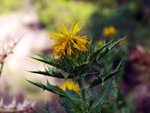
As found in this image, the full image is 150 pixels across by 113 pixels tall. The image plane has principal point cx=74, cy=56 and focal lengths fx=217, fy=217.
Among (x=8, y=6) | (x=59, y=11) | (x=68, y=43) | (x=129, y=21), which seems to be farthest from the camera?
(x=8, y=6)

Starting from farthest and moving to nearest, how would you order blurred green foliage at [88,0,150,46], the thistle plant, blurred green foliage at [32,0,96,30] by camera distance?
blurred green foliage at [32,0,96,30] < blurred green foliage at [88,0,150,46] < the thistle plant

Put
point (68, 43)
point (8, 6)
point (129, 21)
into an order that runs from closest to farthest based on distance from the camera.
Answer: point (68, 43) < point (129, 21) < point (8, 6)

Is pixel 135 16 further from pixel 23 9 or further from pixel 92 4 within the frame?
pixel 23 9

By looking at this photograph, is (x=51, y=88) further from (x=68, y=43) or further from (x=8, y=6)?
(x=8, y=6)

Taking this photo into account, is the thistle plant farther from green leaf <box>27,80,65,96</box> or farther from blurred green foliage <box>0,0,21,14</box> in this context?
blurred green foliage <box>0,0,21,14</box>

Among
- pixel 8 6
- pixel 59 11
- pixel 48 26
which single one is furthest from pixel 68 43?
pixel 8 6

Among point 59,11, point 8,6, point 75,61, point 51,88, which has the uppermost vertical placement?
point 8,6

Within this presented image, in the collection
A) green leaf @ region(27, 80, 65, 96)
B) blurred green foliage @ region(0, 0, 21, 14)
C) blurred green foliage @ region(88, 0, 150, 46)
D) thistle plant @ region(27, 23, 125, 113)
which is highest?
blurred green foliage @ region(0, 0, 21, 14)

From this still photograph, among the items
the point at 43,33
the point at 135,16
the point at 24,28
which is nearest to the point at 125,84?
the point at 135,16

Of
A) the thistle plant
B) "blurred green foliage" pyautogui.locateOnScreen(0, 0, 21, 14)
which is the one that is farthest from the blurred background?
the thistle plant
